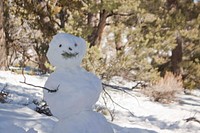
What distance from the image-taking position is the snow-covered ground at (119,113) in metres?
4.06

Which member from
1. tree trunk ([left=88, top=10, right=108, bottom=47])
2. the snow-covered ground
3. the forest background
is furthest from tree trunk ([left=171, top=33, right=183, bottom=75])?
tree trunk ([left=88, top=10, right=108, bottom=47])

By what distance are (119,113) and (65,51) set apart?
17.4 feet

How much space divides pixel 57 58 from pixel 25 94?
4631 millimetres

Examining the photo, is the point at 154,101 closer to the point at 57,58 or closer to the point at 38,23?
the point at 38,23

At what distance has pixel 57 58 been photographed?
2.51 m

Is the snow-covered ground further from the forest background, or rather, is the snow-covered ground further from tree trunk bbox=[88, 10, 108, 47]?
tree trunk bbox=[88, 10, 108, 47]

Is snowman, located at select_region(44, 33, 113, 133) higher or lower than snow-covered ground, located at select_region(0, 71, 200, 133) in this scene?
higher

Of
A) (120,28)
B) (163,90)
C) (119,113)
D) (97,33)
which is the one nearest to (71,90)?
(119,113)

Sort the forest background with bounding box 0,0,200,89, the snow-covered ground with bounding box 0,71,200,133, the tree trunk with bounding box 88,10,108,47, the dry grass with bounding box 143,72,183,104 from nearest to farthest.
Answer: the snow-covered ground with bounding box 0,71,200,133, the forest background with bounding box 0,0,200,89, the tree trunk with bounding box 88,10,108,47, the dry grass with bounding box 143,72,183,104

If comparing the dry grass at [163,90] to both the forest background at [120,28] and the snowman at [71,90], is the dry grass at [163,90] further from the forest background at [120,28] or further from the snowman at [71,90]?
the snowman at [71,90]

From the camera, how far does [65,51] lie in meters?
2.49

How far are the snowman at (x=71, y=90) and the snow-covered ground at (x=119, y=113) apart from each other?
3.45ft

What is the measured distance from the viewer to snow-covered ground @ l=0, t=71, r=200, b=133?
4.06m

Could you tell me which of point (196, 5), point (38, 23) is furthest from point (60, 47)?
point (196, 5)
